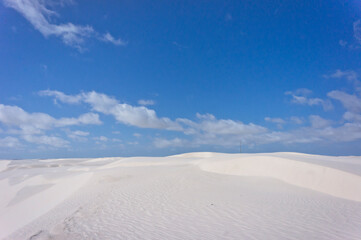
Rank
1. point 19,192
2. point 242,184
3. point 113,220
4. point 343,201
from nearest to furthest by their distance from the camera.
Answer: point 113,220 < point 343,201 < point 242,184 < point 19,192

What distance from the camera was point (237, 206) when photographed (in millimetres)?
9078

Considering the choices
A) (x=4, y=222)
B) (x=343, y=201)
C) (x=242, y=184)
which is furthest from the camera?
(x=242, y=184)

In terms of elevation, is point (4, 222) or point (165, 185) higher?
point (165, 185)

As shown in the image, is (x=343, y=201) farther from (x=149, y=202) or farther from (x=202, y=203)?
(x=149, y=202)

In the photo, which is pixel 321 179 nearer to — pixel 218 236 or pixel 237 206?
pixel 237 206

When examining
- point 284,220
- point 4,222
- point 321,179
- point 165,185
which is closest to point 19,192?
point 4,222

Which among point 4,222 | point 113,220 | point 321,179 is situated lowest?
point 4,222

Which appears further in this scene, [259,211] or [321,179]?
[321,179]

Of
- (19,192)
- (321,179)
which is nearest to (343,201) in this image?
(321,179)

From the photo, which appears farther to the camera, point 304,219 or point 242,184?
point 242,184

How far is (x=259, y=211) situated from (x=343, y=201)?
520 cm

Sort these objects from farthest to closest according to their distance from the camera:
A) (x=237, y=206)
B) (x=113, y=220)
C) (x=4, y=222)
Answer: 1. (x=4, y=222)
2. (x=237, y=206)
3. (x=113, y=220)

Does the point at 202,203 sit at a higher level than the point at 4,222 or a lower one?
higher

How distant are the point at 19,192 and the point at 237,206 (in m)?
21.9
